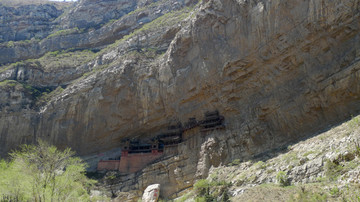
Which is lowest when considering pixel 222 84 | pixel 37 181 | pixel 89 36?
pixel 37 181

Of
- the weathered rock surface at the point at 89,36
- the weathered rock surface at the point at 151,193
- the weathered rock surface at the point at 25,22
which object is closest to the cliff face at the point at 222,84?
the weathered rock surface at the point at 151,193

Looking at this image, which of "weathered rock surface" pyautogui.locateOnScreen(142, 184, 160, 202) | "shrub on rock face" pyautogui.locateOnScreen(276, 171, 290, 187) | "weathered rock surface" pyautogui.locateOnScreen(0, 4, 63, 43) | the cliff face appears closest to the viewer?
"shrub on rock face" pyautogui.locateOnScreen(276, 171, 290, 187)

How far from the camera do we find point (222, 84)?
103 feet

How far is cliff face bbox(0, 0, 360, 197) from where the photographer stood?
24.9m

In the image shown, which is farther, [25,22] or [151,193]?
[25,22]

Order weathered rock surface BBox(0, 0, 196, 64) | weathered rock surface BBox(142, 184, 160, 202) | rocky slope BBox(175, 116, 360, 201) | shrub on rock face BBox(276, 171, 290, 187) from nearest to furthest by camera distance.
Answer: rocky slope BBox(175, 116, 360, 201) < shrub on rock face BBox(276, 171, 290, 187) < weathered rock surface BBox(142, 184, 160, 202) < weathered rock surface BBox(0, 0, 196, 64)

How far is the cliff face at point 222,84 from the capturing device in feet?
81.6

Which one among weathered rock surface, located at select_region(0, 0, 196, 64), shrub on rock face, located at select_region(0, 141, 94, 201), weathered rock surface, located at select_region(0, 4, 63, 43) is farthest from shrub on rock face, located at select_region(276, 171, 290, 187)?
weathered rock surface, located at select_region(0, 4, 63, 43)

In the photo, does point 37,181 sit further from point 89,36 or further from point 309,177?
point 89,36

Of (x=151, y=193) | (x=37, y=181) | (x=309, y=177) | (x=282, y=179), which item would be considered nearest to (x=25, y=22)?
(x=151, y=193)

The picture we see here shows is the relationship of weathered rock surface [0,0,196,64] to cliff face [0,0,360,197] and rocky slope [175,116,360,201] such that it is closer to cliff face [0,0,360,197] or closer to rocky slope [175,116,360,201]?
cliff face [0,0,360,197]

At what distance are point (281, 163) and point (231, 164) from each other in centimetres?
762

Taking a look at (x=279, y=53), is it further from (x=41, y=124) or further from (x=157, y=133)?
(x=41, y=124)

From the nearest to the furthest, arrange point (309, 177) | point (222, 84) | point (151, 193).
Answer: point (309, 177) → point (151, 193) → point (222, 84)
